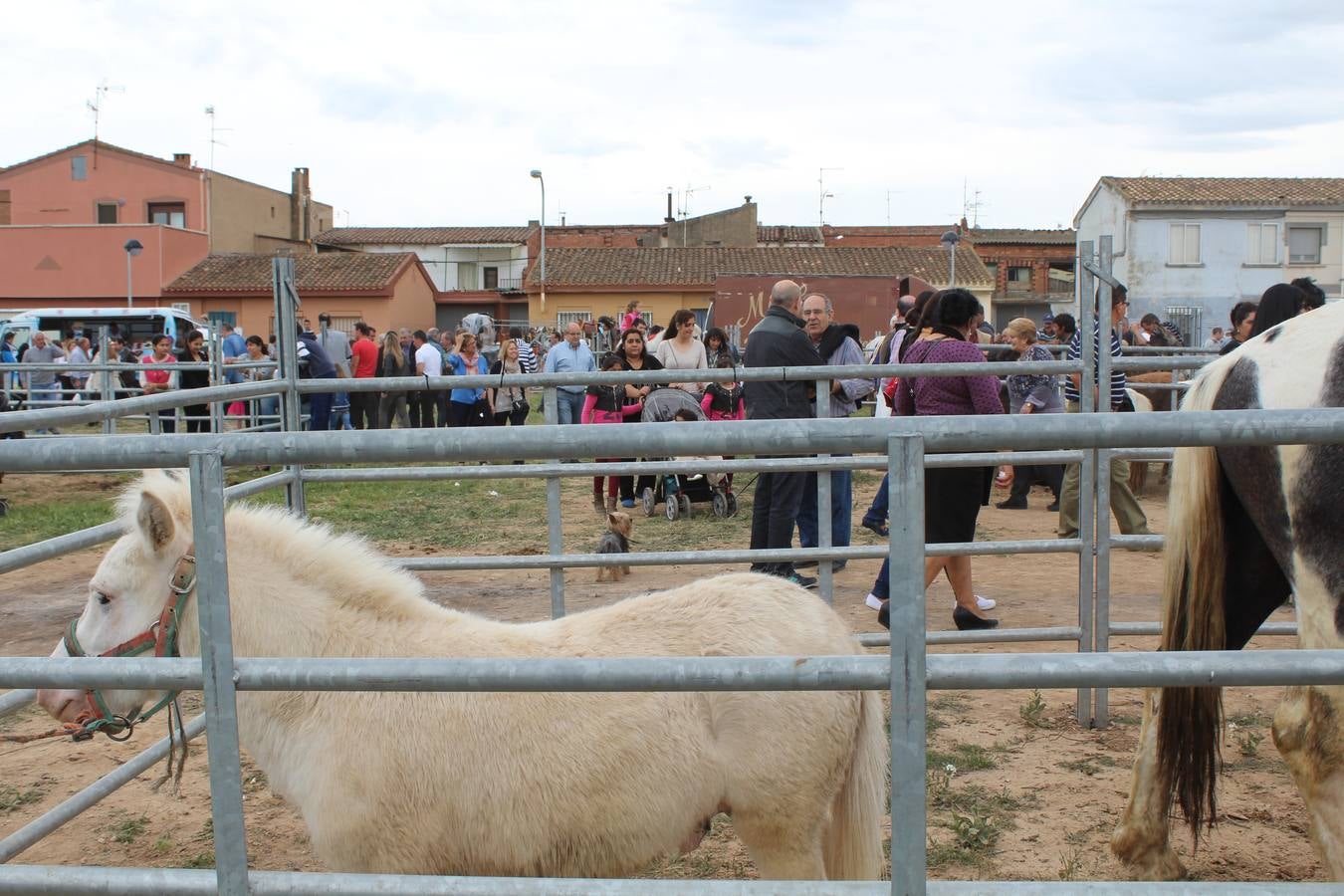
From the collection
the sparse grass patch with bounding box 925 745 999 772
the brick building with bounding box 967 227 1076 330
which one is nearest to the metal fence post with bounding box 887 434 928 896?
the sparse grass patch with bounding box 925 745 999 772

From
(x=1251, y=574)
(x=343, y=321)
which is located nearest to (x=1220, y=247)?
(x=343, y=321)

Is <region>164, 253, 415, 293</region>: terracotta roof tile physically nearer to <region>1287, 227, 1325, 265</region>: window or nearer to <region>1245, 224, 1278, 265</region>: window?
<region>1245, 224, 1278, 265</region>: window

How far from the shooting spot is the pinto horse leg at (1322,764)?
117 inches

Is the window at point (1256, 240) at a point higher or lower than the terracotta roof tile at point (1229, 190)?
lower

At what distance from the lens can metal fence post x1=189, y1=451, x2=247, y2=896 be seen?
1.72 m

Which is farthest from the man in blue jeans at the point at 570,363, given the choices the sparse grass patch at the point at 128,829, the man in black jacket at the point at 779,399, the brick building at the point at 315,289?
the brick building at the point at 315,289

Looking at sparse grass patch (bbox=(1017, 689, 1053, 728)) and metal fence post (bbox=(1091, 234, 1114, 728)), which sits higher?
metal fence post (bbox=(1091, 234, 1114, 728))

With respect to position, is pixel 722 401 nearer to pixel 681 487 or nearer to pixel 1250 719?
pixel 681 487

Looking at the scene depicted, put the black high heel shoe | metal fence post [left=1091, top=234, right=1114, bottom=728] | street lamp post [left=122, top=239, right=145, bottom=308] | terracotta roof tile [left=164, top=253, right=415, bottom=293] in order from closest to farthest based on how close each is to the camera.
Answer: metal fence post [left=1091, top=234, right=1114, bottom=728], the black high heel shoe, street lamp post [left=122, top=239, right=145, bottom=308], terracotta roof tile [left=164, top=253, right=415, bottom=293]

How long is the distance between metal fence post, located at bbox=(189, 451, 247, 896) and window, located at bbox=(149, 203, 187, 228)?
52016 millimetres

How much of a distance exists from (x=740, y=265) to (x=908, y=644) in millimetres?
46693

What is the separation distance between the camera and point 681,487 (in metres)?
10.8

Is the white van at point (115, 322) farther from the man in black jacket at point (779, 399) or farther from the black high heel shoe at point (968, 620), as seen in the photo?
the black high heel shoe at point (968, 620)

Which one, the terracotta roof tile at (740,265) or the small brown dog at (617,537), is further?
the terracotta roof tile at (740,265)
